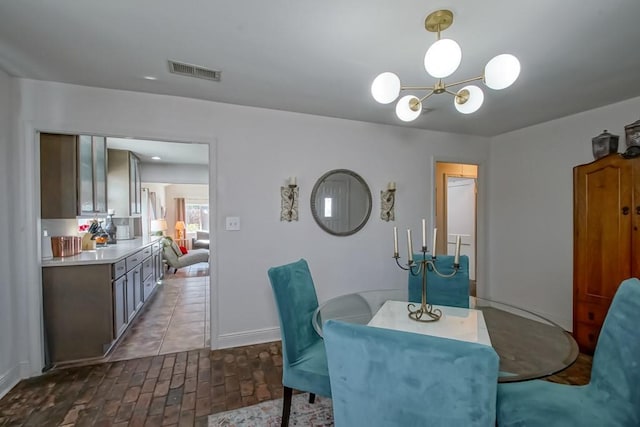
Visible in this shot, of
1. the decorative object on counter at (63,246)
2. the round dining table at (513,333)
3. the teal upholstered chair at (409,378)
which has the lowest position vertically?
the round dining table at (513,333)

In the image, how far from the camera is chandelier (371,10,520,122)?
1.32 meters

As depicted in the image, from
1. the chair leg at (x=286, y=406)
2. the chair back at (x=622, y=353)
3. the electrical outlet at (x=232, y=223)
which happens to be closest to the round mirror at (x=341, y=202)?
the electrical outlet at (x=232, y=223)

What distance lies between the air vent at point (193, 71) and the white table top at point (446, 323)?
207 centimetres

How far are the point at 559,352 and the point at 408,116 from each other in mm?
1442

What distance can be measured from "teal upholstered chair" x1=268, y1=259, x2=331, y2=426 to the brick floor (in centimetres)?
63

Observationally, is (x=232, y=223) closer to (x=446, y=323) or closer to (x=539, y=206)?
(x=446, y=323)

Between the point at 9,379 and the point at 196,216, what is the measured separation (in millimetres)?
8501

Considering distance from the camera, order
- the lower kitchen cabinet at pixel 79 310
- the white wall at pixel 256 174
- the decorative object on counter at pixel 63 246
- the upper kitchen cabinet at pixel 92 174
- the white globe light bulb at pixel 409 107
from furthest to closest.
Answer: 1. the upper kitchen cabinet at pixel 92 174
2. the decorative object on counter at pixel 63 246
3. the lower kitchen cabinet at pixel 79 310
4. the white wall at pixel 256 174
5. the white globe light bulb at pixel 409 107

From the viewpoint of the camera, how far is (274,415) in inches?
75.5

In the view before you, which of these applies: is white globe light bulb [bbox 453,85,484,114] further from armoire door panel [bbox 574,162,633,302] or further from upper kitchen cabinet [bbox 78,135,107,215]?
upper kitchen cabinet [bbox 78,135,107,215]

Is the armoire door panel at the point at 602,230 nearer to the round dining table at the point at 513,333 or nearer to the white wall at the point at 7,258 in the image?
the round dining table at the point at 513,333

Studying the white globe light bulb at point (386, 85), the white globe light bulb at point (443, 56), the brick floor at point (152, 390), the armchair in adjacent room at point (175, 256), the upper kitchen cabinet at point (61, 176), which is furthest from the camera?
the armchair in adjacent room at point (175, 256)

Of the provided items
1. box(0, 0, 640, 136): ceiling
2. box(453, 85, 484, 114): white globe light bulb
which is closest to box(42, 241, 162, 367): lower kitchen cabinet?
box(0, 0, 640, 136): ceiling

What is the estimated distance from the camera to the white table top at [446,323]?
1.46 m
